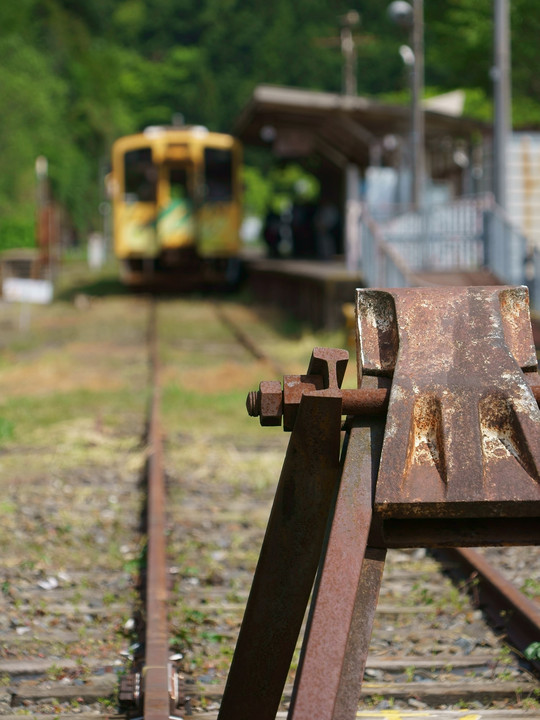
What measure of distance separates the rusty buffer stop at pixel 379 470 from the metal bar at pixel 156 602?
89 cm

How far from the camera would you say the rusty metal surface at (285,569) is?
8.98 ft

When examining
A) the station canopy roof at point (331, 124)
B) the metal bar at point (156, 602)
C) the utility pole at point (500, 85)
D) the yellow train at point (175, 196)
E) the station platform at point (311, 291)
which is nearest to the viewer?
the metal bar at point (156, 602)

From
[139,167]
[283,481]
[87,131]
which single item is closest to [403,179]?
[139,167]

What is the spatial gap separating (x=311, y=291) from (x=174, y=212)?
6.90 metres

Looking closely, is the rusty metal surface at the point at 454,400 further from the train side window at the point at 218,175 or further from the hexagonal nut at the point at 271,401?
the train side window at the point at 218,175

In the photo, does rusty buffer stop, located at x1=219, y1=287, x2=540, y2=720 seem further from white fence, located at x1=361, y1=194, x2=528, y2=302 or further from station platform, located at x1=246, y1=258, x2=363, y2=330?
white fence, located at x1=361, y1=194, x2=528, y2=302

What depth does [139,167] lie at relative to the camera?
82.9 ft

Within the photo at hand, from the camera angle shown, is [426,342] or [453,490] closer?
[453,490]

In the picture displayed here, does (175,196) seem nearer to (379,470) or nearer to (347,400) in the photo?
(347,400)

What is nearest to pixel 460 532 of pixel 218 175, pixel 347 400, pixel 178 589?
pixel 347 400

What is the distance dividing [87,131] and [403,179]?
146 ft

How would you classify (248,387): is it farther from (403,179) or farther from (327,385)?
(403,179)

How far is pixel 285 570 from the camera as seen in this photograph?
281cm

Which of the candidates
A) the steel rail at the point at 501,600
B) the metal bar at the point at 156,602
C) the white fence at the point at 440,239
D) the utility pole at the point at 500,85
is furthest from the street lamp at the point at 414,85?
the steel rail at the point at 501,600
